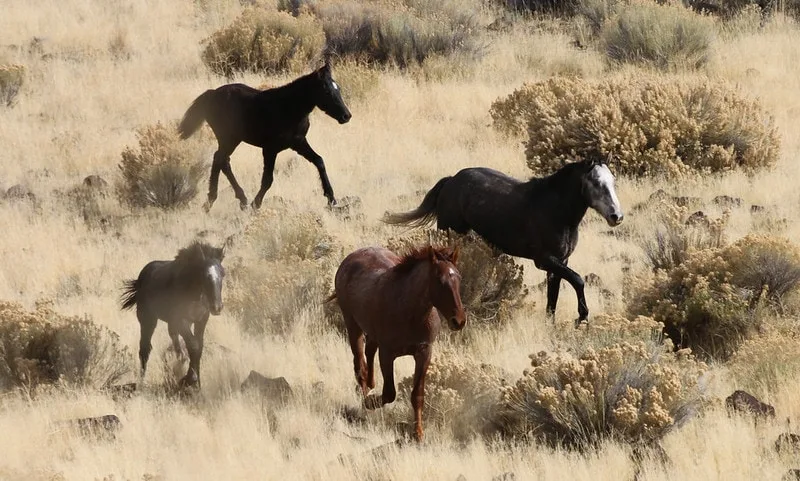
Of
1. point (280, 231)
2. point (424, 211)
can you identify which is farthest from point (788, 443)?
point (280, 231)

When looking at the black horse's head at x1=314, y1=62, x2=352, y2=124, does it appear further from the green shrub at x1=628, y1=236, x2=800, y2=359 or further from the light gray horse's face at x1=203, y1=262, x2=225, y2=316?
the light gray horse's face at x1=203, y1=262, x2=225, y2=316

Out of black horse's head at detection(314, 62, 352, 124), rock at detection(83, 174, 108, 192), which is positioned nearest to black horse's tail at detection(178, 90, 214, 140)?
black horse's head at detection(314, 62, 352, 124)

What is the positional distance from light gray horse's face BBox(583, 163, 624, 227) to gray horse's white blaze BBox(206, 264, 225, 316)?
3.14 meters

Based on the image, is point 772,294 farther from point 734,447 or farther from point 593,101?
point 593,101

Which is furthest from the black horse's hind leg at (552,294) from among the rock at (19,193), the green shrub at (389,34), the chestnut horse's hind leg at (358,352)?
the green shrub at (389,34)

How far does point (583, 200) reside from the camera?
1016 cm

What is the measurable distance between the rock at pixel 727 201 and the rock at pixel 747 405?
5.35 m

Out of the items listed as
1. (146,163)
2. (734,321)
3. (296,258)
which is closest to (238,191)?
(146,163)

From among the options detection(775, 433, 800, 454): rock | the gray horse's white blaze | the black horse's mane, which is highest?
the black horse's mane

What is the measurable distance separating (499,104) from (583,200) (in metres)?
7.04

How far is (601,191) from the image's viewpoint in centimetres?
993

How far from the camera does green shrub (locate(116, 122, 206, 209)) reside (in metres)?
14.8

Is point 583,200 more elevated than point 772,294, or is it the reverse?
point 583,200

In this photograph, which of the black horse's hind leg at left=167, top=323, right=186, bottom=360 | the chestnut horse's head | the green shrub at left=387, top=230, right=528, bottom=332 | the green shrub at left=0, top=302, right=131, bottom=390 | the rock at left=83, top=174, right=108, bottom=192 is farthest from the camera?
the rock at left=83, top=174, right=108, bottom=192
